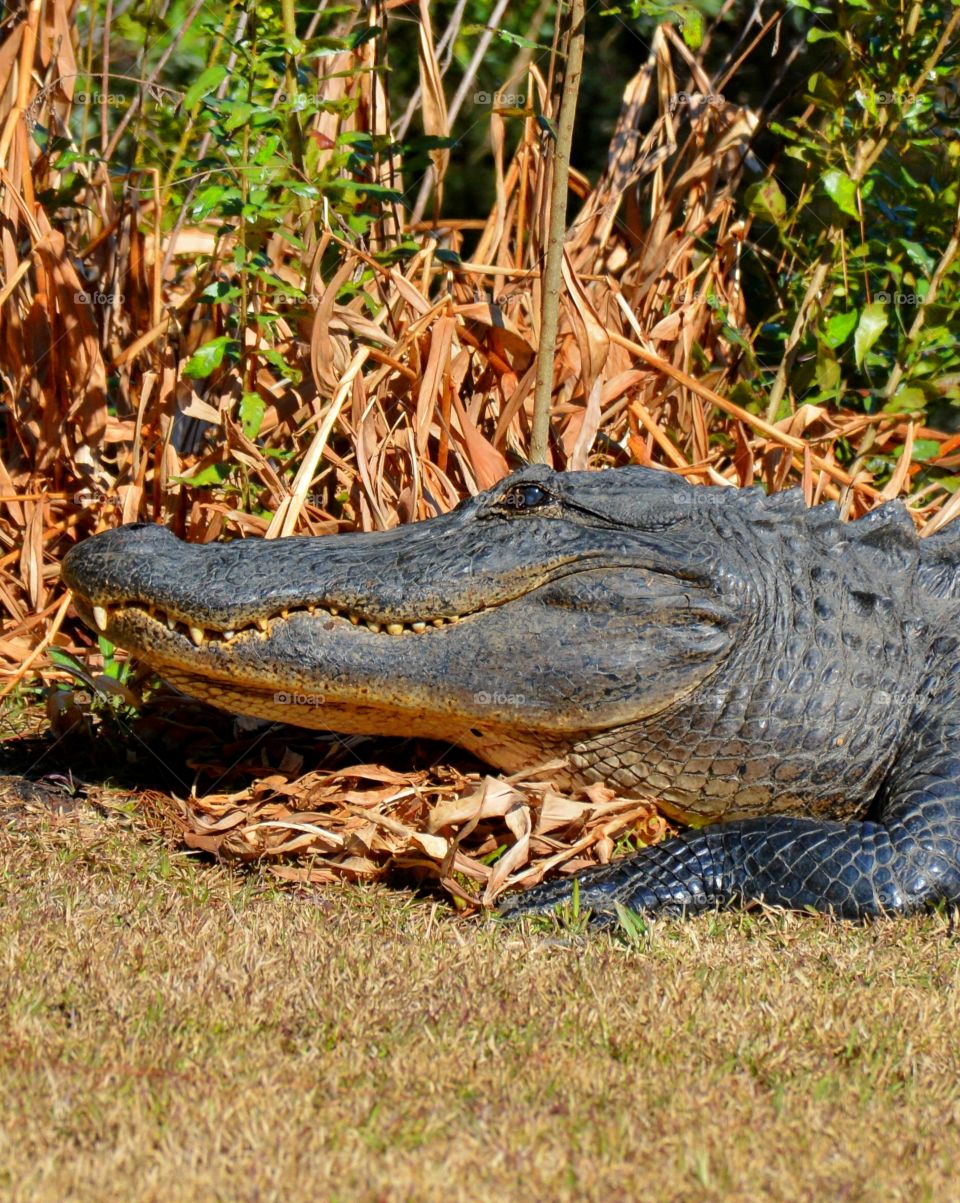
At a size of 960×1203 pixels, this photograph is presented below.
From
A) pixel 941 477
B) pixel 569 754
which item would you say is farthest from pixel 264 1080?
pixel 941 477

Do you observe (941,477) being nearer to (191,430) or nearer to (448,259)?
(448,259)

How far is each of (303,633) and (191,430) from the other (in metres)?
1.96

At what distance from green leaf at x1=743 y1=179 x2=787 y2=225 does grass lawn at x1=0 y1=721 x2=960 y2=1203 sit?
334 centimetres

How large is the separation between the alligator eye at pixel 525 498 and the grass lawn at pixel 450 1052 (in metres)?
1.11

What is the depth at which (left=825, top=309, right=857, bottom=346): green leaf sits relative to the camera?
5.79 m

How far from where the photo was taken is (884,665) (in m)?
4.05

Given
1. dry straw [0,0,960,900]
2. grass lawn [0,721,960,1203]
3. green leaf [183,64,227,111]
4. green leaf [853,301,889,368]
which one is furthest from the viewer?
green leaf [853,301,889,368]

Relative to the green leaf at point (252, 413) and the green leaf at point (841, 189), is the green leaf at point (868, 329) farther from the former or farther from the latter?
the green leaf at point (252, 413)

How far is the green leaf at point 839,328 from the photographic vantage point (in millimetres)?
5793
